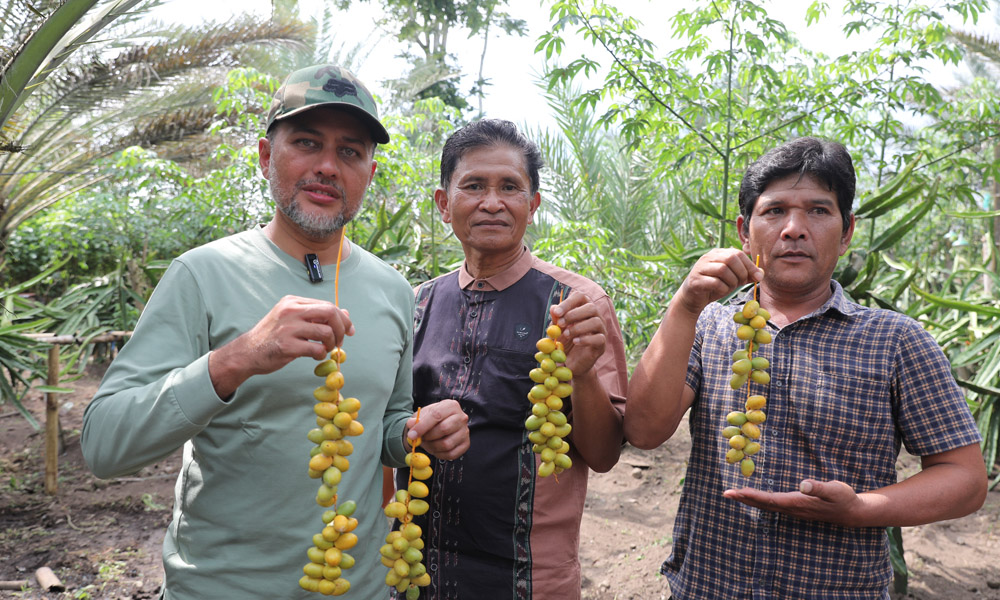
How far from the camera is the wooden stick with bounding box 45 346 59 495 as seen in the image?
542 cm

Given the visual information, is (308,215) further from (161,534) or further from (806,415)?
(161,534)

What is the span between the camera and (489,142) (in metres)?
2.24

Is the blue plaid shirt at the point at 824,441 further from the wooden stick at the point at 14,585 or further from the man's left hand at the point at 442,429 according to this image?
the wooden stick at the point at 14,585

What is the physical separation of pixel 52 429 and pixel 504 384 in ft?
16.4

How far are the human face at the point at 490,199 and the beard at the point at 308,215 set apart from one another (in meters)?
0.42

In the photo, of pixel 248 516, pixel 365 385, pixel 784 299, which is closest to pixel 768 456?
pixel 784 299

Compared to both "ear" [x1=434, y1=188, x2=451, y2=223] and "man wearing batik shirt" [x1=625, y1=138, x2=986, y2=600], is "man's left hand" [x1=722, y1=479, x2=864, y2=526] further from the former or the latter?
"ear" [x1=434, y1=188, x2=451, y2=223]

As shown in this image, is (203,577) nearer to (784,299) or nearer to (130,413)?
(130,413)

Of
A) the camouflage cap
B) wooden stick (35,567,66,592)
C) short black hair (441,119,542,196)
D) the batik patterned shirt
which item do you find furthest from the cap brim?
wooden stick (35,567,66,592)

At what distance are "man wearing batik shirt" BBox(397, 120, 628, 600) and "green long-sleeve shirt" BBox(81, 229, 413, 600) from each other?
30 cm

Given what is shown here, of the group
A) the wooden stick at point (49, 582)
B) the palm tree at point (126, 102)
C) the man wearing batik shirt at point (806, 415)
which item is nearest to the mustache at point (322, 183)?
the man wearing batik shirt at point (806, 415)

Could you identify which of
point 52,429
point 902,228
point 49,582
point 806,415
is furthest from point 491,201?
point 52,429

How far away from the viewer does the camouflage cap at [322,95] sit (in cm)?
188

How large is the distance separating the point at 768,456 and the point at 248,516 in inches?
56.3
